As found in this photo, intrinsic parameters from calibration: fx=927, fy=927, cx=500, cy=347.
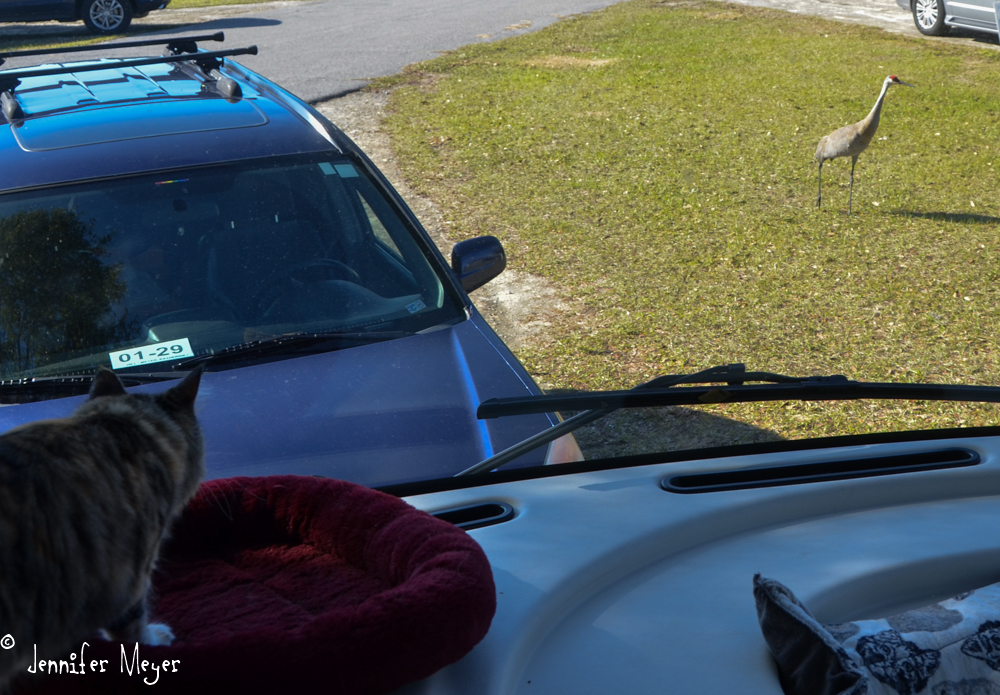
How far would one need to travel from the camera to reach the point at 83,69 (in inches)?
150

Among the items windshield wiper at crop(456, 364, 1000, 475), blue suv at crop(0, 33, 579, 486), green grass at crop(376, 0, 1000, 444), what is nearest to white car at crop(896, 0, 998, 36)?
green grass at crop(376, 0, 1000, 444)

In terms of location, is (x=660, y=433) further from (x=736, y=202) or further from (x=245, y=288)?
(x=736, y=202)

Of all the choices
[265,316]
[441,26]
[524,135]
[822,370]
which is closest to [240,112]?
[265,316]

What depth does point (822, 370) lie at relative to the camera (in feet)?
15.8

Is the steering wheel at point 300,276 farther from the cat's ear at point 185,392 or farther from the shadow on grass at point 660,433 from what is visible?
the cat's ear at point 185,392

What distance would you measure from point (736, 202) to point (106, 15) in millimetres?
13203

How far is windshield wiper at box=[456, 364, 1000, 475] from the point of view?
179 centimetres

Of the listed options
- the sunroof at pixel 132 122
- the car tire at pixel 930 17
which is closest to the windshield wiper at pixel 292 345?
the sunroof at pixel 132 122

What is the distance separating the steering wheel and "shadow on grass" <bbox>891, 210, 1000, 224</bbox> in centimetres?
580

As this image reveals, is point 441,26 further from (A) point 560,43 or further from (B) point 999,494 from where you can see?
(B) point 999,494

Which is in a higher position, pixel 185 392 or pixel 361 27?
pixel 361 27

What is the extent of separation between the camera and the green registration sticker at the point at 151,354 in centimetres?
254

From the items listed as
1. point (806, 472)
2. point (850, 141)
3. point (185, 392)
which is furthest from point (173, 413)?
point (850, 141)

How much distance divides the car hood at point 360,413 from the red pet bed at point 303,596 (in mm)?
644
